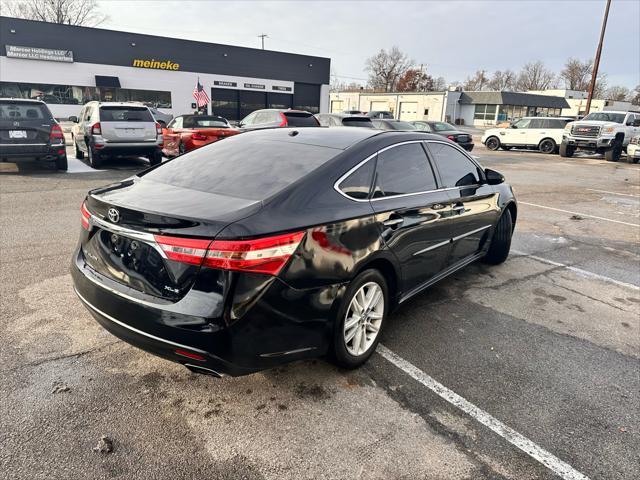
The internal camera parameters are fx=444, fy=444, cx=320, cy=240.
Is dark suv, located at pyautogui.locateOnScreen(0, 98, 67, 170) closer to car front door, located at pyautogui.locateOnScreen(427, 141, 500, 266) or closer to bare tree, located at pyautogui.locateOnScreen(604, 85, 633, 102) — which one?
car front door, located at pyautogui.locateOnScreen(427, 141, 500, 266)

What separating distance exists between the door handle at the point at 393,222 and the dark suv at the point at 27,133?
1015 centimetres

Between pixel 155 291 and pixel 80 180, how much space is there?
904cm

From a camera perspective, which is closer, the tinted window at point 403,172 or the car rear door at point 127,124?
the tinted window at point 403,172

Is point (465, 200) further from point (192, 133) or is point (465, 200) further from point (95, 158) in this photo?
point (95, 158)

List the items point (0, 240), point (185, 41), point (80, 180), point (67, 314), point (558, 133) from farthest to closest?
point (185, 41)
point (558, 133)
point (80, 180)
point (0, 240)
point (67, 314)

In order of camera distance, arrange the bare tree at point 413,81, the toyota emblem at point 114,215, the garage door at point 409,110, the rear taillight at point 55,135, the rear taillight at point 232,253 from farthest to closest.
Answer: the bare tree at point 413,81 → the garage door at point 409,110 → the rear taillight at point 55,135 → the toyota emblem at point 114,215 → the rear taillight at point 232,253

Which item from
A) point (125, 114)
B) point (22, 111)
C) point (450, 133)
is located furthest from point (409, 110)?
point (22, 111)

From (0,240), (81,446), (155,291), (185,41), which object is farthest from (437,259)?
(185,41)

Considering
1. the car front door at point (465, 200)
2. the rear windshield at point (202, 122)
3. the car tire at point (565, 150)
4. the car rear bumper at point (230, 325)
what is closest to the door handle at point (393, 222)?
the car rear bumper at point (230, 325)

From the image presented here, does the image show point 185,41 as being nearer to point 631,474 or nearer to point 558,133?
point 558,133

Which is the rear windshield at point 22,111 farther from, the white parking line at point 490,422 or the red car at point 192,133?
the white parking line at point 490,422

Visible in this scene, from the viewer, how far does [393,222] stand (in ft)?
10.3

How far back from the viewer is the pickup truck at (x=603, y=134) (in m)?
20.4

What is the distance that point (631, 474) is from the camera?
2291 millimetres
